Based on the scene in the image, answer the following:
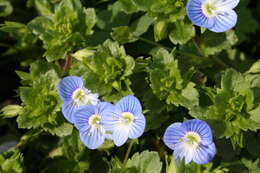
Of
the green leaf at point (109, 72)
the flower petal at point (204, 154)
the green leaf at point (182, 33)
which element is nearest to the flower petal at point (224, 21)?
the green leaf at point (182, 33)

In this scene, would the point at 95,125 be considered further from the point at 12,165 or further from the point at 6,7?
the point at 6,7

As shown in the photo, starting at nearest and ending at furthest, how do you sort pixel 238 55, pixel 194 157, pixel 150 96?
1. pixel 194 157
2. pixel 150 96
3. pixel 238 55

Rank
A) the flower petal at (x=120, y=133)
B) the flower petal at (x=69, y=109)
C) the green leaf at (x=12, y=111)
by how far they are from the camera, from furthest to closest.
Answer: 1. the green leaf at (x=12, y=111)
2. the flower petal at (x=69, y=109)
3. the flower petal at (x=120, y=133)

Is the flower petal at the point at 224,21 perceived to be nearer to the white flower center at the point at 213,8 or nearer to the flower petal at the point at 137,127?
the white flower center at the point at 213,8

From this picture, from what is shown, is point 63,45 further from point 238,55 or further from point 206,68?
point 238,55

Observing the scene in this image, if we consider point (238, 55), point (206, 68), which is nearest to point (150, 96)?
Answer: point (206, 68)

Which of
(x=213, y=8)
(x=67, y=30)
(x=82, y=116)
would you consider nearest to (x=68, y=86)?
(x=82, y=116)

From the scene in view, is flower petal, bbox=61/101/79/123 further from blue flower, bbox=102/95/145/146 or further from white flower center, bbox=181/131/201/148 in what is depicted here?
white flower center, bbox=181/131/201/148
